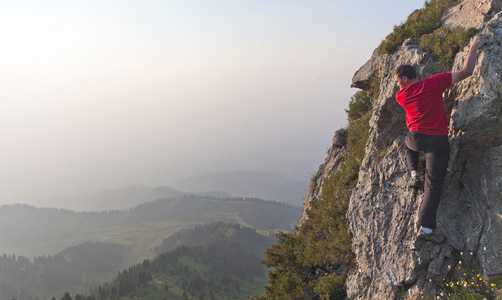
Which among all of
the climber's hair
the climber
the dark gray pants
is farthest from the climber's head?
the dark gray pants

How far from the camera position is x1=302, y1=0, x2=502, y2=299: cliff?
9031mm

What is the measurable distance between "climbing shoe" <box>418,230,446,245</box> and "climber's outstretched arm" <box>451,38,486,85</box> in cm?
461

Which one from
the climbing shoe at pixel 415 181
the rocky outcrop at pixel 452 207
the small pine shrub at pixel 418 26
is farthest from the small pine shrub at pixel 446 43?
the climbing shoe at pixel 415 181

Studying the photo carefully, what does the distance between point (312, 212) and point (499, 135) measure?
8611 millimetres

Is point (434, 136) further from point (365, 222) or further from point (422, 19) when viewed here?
point (422, 19)

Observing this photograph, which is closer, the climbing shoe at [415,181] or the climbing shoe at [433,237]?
the climbing shoe at [433,237]

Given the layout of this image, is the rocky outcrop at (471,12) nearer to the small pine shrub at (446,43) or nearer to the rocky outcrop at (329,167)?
the small pine shrub at (446,43)

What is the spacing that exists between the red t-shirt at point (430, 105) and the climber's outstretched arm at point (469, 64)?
193 mm

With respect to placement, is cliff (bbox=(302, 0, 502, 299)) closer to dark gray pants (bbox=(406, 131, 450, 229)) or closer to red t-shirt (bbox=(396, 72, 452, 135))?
dark gray pants (bbox=(406, 131, 450, 229))

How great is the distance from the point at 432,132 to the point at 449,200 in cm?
242

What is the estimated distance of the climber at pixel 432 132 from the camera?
910 cm

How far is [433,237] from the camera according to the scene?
9.16 metres

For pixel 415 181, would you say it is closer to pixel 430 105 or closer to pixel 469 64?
pixel 430 105

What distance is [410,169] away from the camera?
10008mm
